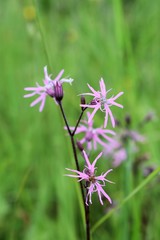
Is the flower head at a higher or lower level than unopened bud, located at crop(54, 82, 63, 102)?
lower

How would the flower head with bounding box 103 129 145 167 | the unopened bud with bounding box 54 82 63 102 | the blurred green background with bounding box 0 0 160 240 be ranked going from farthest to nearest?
the blurred green background with bounding box 0 0 160 240, the flower head with bounding box 103 129 145 167, the unopened bud with bounding box 54 82 63 102

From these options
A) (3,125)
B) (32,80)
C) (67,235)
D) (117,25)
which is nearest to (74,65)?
(32,80)

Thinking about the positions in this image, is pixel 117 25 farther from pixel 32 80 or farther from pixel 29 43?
pixel 29 43

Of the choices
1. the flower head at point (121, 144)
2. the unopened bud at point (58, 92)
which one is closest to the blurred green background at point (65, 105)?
the flower head at point (121, 144)

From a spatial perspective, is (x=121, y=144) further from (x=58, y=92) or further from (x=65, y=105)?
(x=65, y=105)

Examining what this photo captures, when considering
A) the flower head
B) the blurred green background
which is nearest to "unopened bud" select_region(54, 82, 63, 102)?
the blurred green background

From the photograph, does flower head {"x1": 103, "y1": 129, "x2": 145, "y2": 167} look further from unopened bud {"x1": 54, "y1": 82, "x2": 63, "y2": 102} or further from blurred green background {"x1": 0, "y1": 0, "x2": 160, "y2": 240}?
unopened bud {"x1": 54, "y1": 82, "x2": 63, "y2": 102}

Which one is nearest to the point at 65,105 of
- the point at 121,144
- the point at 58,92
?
the point at 121,144

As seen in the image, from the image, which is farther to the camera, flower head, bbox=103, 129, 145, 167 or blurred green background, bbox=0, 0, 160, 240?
blurred green background, bbox=0, 0, 160, 240
